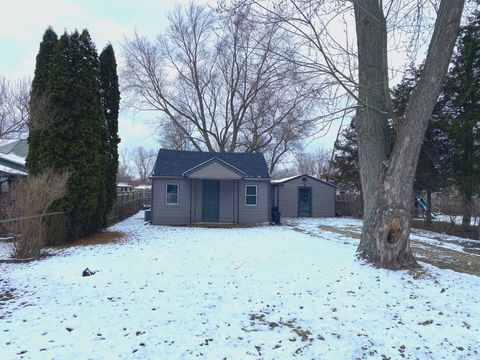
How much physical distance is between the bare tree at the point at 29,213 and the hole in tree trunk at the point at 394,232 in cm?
798

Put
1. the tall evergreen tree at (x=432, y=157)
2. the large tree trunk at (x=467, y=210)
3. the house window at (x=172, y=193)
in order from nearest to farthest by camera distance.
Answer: the large tree trunk at (x=467, y=210) → the tall evergreen tree at (x=432, y=157) → the house window at (x=172, y=193)

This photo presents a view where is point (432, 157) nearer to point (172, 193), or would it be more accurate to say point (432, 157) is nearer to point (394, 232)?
point (394, 232)

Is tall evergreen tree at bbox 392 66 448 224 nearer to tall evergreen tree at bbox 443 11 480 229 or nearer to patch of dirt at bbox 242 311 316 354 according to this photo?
tall evergreen tree at bbox 443 11 480 229

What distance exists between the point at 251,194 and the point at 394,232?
11.9m

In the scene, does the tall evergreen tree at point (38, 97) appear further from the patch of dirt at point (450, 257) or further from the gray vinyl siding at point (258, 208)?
the patch of dirt at point (450, 257)

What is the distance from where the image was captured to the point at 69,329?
439 cm

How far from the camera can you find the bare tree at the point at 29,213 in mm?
8672

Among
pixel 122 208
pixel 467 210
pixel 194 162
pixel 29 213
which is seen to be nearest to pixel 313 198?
pixel 194 162

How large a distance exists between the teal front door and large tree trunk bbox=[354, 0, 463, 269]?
11389mm

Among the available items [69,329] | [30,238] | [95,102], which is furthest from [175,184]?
[69,329]

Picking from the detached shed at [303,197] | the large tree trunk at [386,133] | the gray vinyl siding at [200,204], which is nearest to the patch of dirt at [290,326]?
the large tree trunk at [386,133]

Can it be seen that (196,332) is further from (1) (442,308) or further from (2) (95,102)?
(2) (95,102)

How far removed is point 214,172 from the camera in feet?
57.6

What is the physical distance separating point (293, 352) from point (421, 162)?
1582 cm
